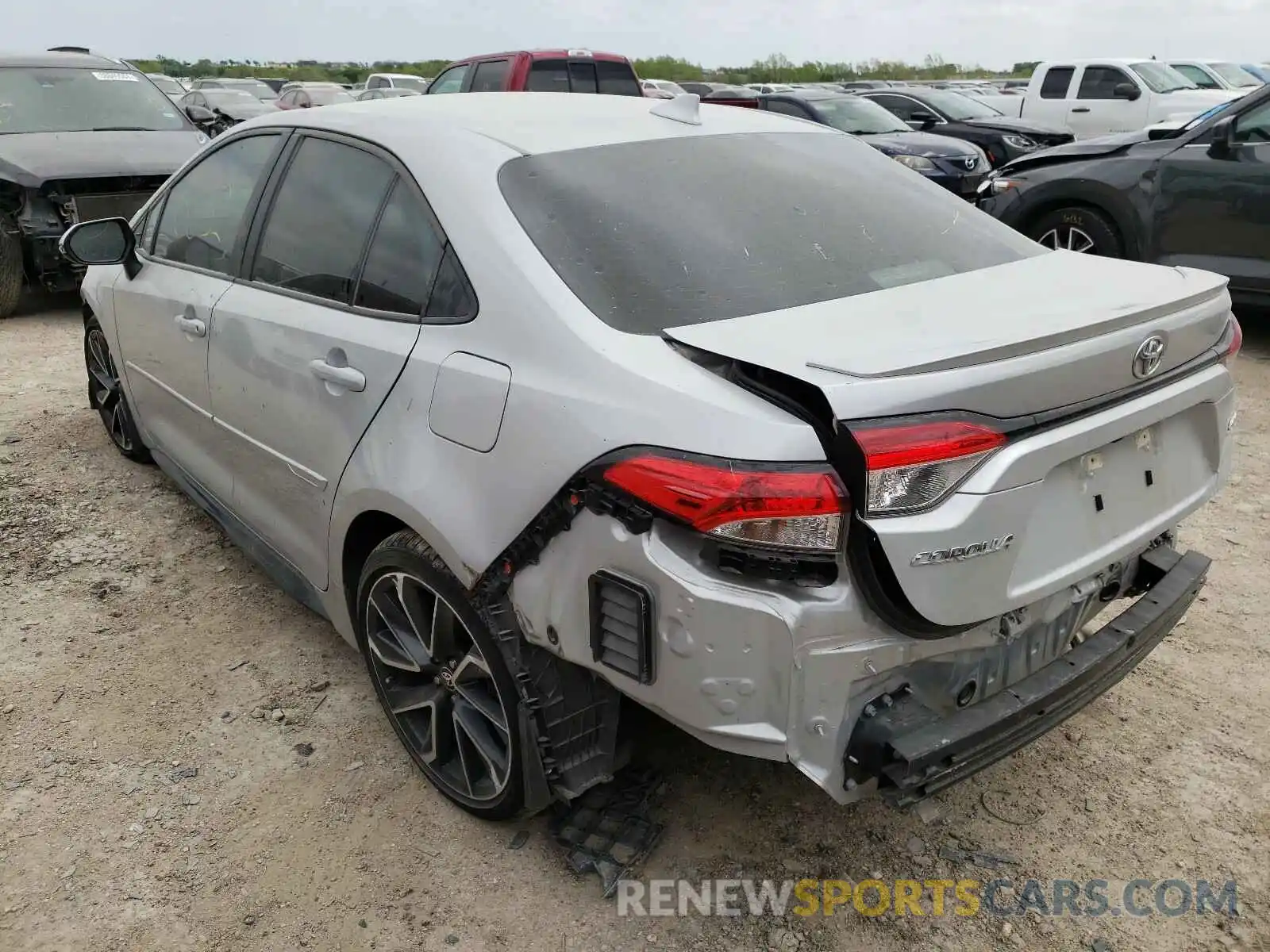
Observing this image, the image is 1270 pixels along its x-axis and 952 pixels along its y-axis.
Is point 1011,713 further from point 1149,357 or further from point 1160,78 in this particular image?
point 1160,78

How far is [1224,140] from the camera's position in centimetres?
604

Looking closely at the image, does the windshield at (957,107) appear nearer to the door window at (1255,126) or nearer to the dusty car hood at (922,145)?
the dusty car hood at (922,145)

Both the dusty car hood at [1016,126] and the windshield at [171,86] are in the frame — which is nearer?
the dusty car hood at [1016,126]

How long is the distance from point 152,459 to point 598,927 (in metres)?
3.49

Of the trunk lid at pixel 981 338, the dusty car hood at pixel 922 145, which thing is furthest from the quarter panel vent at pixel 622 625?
the dusty car hood at pixel 922 145

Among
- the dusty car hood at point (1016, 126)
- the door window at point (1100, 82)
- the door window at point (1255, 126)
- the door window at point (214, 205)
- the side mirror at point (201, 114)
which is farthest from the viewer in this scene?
the door window at point (1100, 82)

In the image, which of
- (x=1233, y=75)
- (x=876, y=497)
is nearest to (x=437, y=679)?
(x=876, y=497)

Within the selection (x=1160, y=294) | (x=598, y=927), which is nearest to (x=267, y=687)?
(x=598, y=927)

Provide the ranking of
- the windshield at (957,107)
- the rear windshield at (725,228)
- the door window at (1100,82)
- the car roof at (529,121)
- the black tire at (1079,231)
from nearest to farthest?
1. the rear windshield at (725,228)
2. the car roof at (529,121)
3. the black tire at (1079,231)
4. the door window at (1100,82)
5. the windshield at (957,107)

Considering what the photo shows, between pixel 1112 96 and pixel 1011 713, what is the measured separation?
14.3 meters

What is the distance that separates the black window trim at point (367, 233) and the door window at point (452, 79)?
10.2 meters

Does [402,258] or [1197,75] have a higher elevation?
[402,258]

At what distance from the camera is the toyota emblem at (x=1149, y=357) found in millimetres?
2000

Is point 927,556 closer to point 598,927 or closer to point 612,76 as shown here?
point 598,927
